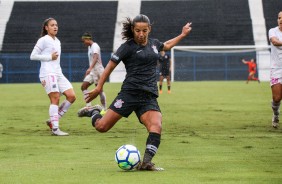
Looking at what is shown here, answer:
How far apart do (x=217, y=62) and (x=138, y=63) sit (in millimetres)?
45425

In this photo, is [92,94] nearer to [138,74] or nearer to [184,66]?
[138,74]

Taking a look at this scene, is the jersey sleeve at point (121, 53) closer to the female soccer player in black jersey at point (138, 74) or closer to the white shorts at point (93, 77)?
the female soccer player in black jersey at point (138, 74)

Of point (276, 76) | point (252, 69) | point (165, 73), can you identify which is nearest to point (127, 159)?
point (276, 76)

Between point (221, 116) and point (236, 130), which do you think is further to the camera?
point (221, 116)

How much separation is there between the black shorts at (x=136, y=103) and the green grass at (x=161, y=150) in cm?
77

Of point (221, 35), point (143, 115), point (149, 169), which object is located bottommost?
point (149, 169)

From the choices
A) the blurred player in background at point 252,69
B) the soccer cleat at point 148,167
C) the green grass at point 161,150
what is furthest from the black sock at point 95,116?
the blurred player in background at point 252,69

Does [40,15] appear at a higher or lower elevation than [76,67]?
higher

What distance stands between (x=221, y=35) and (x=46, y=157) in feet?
157

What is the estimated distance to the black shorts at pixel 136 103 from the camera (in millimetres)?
10062

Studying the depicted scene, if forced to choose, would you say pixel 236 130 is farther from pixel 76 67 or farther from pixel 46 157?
pixel 76 67

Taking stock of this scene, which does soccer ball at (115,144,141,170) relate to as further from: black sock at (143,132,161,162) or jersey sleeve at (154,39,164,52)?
jersey sleeve at (154,39,164,52)

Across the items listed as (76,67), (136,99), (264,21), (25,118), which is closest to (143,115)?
(136,99)

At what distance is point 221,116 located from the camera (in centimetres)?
2017
